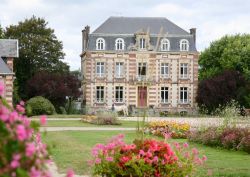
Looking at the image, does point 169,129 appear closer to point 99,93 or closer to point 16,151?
point 16,151

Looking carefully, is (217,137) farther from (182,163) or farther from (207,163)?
(182,163)

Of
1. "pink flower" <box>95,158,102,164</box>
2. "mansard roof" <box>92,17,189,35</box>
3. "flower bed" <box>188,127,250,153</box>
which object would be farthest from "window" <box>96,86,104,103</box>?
"pink flower" <box>95,158,102,164</box>

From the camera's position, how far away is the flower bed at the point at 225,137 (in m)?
16.9

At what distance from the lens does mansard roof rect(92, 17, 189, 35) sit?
5272cm

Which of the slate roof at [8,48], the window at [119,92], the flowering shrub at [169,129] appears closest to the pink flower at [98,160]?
the flowering shrub at [169,129]

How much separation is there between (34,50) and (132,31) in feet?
32.2

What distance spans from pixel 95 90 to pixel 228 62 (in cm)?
1422

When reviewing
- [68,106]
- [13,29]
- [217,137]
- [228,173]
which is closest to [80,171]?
[228,173]

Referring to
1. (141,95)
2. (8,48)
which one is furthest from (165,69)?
(8,48)

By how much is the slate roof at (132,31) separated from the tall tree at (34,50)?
169 inches

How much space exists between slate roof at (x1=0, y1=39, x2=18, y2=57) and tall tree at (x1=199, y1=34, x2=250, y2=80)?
70.9 feet

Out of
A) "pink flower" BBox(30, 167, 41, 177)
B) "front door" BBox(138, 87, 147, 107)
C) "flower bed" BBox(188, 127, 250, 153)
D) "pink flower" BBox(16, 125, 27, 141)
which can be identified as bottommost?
"flower bed" BBox(188, 127, 250, 153)

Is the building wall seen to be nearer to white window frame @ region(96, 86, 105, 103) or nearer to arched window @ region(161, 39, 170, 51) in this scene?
white window frame @ region(96, 86, 105, 103)

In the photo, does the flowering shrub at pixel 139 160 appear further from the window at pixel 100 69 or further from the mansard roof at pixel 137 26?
the mansard roof at pixel 137 26
